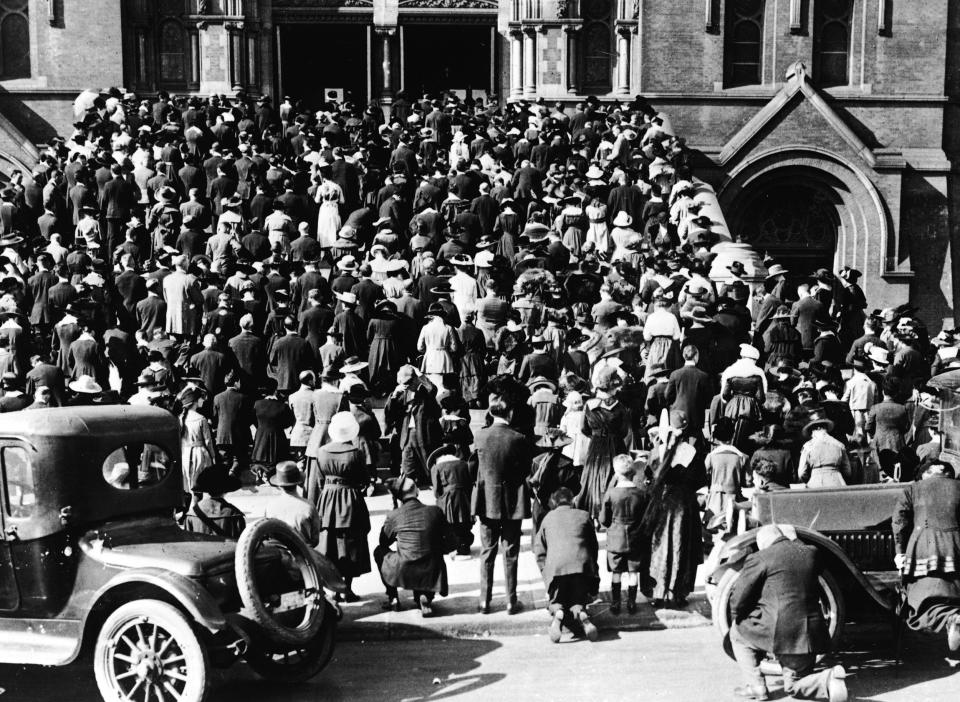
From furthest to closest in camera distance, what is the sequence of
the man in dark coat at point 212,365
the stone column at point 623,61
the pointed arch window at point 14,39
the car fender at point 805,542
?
the pointed arch window at point 14,39
the stone column at point 623,61
the man in dark coat at point 212,365
the car fender at point 805,542

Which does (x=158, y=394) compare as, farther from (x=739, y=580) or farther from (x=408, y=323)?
(x=739, y=580)

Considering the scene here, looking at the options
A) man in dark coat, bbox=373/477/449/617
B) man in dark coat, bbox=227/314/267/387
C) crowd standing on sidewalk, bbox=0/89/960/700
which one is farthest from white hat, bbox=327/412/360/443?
man in dark coat, bbox=227/314/267/387

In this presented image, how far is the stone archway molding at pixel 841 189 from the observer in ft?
98.5

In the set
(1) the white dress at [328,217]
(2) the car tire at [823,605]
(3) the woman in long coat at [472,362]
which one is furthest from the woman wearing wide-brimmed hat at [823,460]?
(1) the white dress at [328,217]

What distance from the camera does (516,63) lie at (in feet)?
105

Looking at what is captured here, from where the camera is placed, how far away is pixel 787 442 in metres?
12.4

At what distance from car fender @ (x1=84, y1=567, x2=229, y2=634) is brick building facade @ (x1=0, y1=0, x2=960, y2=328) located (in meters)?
23.4

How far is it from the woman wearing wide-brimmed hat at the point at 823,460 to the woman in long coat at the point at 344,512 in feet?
14.0

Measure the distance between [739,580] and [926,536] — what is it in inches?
72.4

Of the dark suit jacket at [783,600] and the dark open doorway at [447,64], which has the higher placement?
the dark open doorway at [447,64]

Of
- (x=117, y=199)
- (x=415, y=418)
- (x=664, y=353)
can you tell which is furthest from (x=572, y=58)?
(x=415, y=418)

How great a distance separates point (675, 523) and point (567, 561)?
1.43 metres

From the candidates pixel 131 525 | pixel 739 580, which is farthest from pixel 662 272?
pixel 131 525

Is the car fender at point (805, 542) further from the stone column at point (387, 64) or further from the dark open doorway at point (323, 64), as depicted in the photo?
the dark open doorway at point (323, 64)
